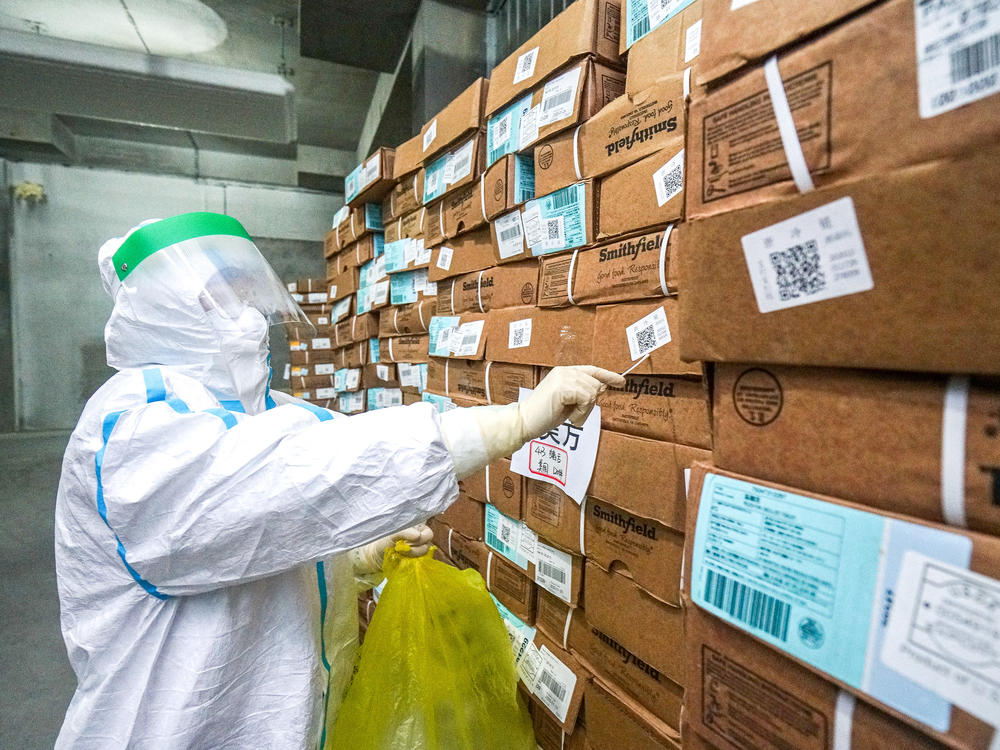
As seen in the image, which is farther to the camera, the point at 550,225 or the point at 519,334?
the point at 519,334

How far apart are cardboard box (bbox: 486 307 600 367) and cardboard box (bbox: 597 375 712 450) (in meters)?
0.12

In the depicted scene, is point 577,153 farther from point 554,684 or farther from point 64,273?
point 64,273

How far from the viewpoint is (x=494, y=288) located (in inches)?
59.4

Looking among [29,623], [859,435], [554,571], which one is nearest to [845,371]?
[859,435]

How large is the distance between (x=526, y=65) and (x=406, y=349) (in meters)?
1.39

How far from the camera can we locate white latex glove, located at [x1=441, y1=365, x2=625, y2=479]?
867 millimetres

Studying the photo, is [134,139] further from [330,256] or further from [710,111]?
[710,111]

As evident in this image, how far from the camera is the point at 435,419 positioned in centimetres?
86

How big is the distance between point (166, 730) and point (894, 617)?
1026 mm

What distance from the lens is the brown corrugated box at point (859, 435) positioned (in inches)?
14.4

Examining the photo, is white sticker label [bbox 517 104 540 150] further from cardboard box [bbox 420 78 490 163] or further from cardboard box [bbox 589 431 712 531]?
cardboard box [bbox 589 431 712 531]

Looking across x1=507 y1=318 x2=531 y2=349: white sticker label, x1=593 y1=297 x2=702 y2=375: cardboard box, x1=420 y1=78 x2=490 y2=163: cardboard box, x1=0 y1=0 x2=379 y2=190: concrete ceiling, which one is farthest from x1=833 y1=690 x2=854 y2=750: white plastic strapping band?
x1=0 y1=0 x2=379 y2=190: concrete ceiling

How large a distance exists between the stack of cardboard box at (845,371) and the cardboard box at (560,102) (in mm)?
641

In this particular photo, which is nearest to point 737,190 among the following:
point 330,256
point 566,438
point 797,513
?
point 797,513
